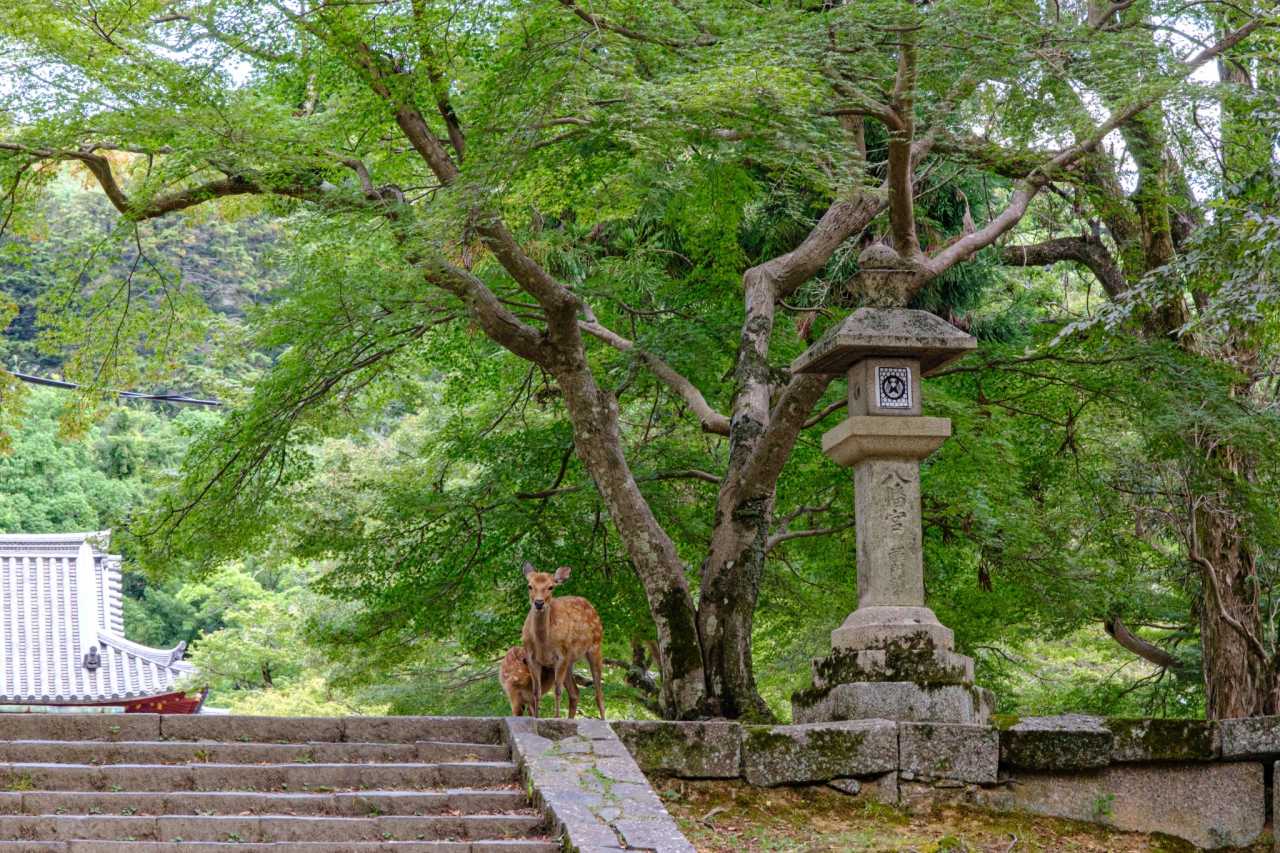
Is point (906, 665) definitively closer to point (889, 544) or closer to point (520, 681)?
point (889, 544)

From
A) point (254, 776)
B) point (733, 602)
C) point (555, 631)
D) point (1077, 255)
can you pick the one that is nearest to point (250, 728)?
point (254, 776)

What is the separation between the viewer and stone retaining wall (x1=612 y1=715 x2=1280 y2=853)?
820cm

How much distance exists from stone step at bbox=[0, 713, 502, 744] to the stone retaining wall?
1.38 meters

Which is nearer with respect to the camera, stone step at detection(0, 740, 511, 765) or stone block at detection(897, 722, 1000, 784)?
stone step at detection(0, 740, 511, 765)

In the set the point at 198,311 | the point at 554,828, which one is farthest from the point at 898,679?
the point at 198,311

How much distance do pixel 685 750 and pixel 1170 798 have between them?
10.1ft

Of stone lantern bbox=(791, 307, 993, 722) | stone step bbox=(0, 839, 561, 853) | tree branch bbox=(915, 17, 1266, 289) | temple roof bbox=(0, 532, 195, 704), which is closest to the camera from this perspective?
stone step bbox=(0, 839, 561, 853)

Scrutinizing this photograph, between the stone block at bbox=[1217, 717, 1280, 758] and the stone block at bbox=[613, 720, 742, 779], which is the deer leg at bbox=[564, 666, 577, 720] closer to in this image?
the stone block at bbox=[613, 720, 742, 779]

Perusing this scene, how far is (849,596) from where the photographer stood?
1578cm

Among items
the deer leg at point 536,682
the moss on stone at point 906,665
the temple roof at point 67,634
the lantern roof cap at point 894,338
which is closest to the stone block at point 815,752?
the moss on stone at point 906,665

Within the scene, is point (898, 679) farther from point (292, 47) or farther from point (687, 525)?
point (292, 47)

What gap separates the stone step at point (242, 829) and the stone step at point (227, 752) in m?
0.99

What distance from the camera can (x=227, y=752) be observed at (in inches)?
318

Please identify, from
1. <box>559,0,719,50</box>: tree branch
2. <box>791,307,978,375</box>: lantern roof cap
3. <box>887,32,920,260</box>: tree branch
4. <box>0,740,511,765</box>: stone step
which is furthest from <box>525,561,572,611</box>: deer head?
<box>559,0,719,50</box>: tree branch
